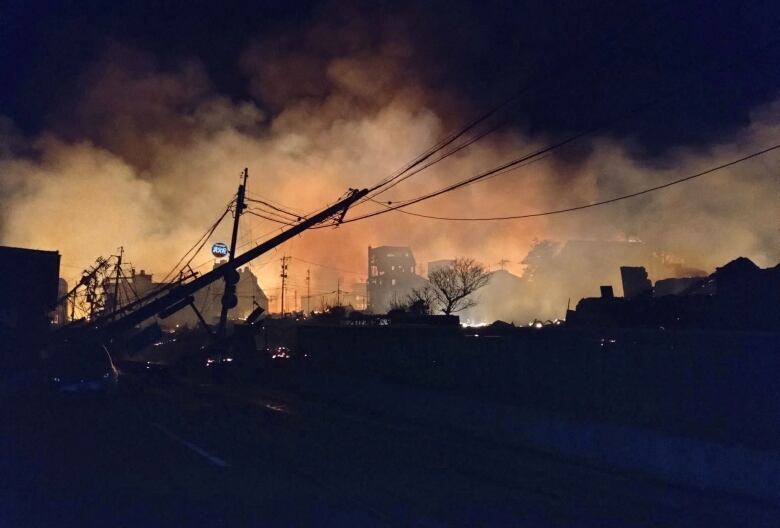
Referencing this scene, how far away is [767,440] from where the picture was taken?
357 inches

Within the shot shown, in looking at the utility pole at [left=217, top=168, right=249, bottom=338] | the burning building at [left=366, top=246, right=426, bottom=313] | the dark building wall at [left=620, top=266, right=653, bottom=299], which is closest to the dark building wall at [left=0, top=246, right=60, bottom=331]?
the utility pole at [left=217, top=168, right=249, bottom=338]

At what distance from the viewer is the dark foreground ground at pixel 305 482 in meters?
6.91

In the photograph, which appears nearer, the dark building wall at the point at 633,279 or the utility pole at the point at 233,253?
the utility pole at the point at 233,253

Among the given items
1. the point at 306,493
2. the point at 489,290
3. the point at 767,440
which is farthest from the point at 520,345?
the point at 489,290

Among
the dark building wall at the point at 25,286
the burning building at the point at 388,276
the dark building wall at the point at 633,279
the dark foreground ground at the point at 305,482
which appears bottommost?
the dark foreground ground at the point at 305,482

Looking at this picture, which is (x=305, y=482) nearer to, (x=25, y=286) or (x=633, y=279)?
(x=25, y=286)

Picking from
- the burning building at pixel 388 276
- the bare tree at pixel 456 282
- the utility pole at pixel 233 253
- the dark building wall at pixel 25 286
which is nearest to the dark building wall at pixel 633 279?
the bare tree at pixel 456 282

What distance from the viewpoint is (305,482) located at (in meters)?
8.40

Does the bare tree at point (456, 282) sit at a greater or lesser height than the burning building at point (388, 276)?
lesser

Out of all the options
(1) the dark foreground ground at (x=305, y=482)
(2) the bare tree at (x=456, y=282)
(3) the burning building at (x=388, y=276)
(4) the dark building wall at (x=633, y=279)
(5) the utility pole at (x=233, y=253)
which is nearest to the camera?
(1) the dark foreground ground at (x=305, y=482)

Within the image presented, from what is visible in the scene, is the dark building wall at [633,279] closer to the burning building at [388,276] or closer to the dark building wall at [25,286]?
the dark building wall at [25,286]

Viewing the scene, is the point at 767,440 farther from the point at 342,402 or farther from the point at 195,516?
the point at 342,402

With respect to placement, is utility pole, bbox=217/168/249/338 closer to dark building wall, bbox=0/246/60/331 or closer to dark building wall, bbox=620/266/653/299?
dark building wall, bbox=0/246/60/331

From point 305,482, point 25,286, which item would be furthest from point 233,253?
point 305,482
